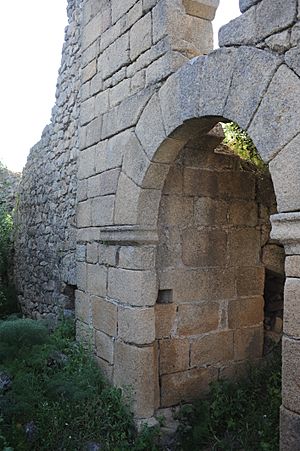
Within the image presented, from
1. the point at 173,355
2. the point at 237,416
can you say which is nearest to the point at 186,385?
the point at 173,355

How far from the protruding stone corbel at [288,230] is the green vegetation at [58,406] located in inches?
77.7

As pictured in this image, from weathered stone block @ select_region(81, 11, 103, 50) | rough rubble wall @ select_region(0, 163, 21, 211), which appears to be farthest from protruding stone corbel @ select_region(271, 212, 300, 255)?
rough rubble wall @ select_region(0, 163, 21, 211)

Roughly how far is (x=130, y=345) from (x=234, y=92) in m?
2.16

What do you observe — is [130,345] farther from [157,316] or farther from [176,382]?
[176,382]

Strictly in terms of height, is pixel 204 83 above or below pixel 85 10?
below

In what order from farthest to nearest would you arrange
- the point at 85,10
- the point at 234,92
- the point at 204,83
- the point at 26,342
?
1. the point at 85,10
2. the point at 26,342
3. the point at 204,83
4. the point at 234,92

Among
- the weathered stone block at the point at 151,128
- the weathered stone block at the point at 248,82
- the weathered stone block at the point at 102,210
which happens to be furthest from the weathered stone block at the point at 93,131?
the weathered stone block at the point at 248,82

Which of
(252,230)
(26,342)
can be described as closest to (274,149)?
(252,230)

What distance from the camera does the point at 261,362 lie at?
4129 millimetres

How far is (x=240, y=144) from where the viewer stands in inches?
159

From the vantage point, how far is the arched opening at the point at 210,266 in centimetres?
376

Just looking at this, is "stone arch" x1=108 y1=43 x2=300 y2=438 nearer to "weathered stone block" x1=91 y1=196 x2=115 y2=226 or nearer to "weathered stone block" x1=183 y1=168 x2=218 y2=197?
"weathered stone block" x1=91 y1=196 x2=115 y2=226

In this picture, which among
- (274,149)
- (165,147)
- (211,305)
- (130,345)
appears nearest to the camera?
(274,149)

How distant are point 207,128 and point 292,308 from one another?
1549mm
